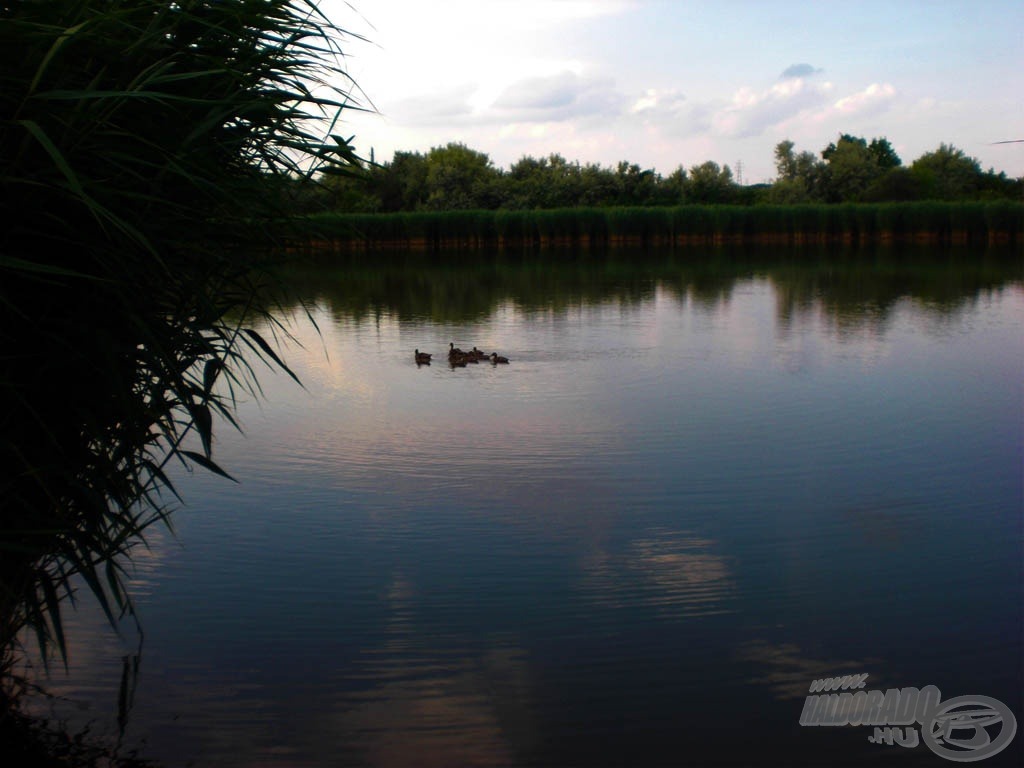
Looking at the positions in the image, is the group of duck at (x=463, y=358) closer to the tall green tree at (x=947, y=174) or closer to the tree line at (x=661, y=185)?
the tree line at (x=661, y=185)

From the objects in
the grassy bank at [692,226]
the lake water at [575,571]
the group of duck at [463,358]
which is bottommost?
the lake water at [575,571]

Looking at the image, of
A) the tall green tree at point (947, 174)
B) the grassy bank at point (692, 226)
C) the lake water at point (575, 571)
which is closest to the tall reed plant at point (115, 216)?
the lake water at point (575, 571)

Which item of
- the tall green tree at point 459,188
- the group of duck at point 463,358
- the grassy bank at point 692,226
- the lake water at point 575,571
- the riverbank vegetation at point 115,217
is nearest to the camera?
the riverbank vegetation at point 115,217

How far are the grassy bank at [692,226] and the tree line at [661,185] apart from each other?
6806mm

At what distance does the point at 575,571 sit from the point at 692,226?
147 ft

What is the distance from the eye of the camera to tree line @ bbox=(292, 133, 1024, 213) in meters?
59.8

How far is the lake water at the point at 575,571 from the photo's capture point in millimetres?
4277

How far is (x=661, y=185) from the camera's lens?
60.4 m

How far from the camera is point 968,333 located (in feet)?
50.9

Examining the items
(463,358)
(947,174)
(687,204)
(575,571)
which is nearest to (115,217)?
(575,571)

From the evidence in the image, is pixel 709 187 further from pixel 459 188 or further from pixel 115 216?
pixel 115 216

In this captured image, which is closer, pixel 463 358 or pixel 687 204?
pixel 463 358

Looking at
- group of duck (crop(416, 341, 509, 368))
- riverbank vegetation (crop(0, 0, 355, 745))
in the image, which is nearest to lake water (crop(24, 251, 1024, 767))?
group of duck (crop(416, 341, 509, 368))

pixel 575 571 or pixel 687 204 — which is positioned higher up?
pixel 687 204
